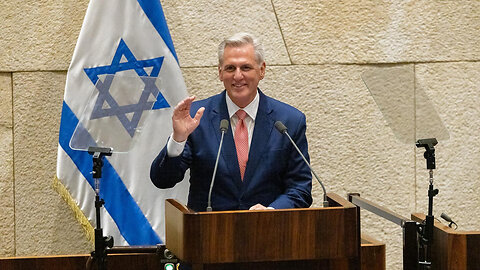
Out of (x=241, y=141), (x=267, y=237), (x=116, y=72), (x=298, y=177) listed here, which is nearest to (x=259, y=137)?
(x=241, y=141)

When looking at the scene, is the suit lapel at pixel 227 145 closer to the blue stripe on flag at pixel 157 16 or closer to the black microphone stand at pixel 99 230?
the black microphone stand at pixel 99 230

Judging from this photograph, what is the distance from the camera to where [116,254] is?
3307 millimetres

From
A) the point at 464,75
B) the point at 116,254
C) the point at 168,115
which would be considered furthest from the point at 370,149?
the point at 116,254

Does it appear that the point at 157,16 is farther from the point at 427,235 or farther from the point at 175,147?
the point at 427,235

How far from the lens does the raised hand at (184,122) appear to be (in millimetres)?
3131

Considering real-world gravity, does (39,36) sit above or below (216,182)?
above

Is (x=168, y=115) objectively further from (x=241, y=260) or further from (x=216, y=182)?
(x=241, y=260)

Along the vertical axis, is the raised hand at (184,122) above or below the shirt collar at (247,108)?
below

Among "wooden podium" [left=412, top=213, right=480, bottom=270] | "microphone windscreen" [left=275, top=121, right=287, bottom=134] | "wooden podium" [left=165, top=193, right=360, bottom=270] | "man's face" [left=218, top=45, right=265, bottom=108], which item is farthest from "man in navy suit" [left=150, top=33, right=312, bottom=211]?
"wooden podium" [left=412, top=213, right=480, bottom=270]

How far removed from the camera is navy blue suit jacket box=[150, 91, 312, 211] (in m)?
3.28

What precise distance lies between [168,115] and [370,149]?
130cm

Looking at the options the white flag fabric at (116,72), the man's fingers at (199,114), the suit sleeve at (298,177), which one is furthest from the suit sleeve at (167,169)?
the white flag fabric at (116,72)

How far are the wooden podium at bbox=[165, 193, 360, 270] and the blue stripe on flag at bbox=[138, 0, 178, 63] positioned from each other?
1685 mm

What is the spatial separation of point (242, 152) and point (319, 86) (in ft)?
4.83
